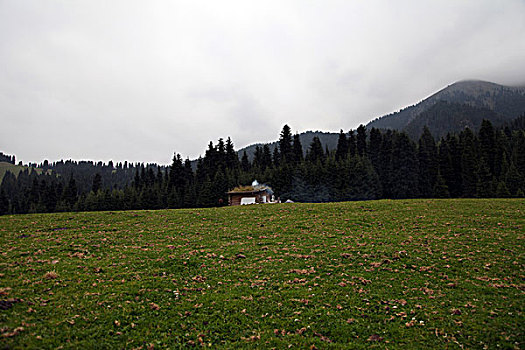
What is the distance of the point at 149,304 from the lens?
33.0ft

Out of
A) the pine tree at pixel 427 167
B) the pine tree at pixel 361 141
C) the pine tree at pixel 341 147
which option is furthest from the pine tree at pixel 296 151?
the pine tree at pixel 427 167

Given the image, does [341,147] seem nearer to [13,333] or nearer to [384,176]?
[384,176]

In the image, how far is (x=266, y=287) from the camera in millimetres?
12086

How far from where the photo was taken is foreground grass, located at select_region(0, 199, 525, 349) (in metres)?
8.43

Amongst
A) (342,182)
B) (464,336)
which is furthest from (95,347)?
(342,182)

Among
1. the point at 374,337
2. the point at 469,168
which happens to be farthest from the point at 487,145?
the point at 374,337

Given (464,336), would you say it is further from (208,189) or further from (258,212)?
(208,189)

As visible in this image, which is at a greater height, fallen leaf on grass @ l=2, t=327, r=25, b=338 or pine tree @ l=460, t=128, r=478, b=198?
pine tree @ l=460, t=128, r=478, b=198

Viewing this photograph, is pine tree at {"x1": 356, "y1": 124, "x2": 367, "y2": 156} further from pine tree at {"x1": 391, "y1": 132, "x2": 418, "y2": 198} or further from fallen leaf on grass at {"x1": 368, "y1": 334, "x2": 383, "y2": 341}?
fallen leaf on grass at {"x1": 368, "y1": 334, "x2": 383, "y2": 341}

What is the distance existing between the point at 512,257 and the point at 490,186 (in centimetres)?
6018

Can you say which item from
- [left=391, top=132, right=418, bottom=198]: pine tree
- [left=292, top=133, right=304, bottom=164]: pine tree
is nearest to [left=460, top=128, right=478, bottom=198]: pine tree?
[left=391, top=132, right=418, bottom=198]: pine tree

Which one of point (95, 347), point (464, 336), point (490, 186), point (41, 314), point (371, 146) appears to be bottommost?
point (464, 336)

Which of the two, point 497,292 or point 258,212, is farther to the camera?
point 258,212

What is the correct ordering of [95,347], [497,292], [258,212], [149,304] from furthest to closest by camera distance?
1. [258,212]
2. [497,292]
3. [149,304]
4. [95,347]
